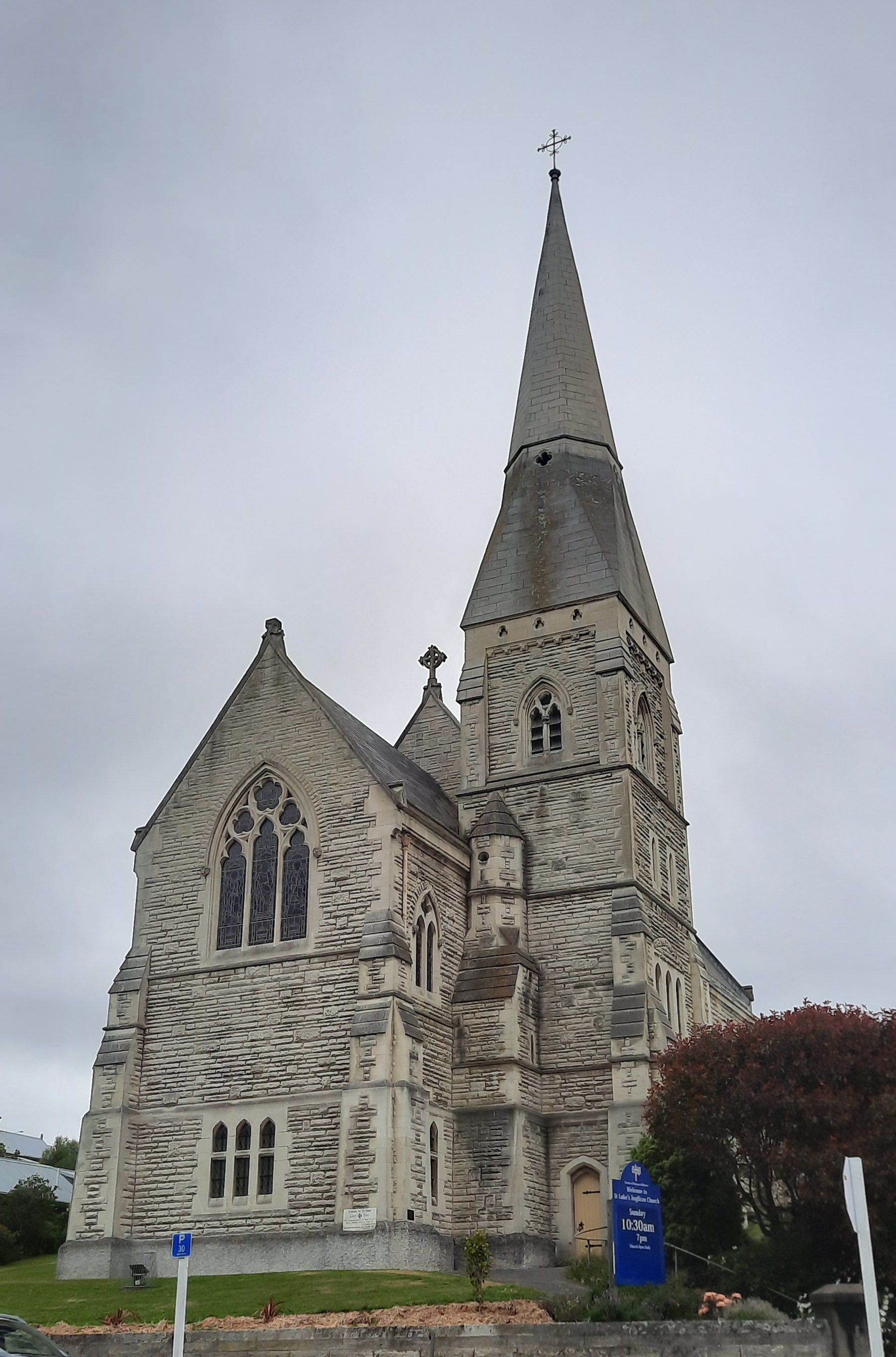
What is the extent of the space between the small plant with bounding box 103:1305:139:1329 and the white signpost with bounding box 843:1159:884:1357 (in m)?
15.0

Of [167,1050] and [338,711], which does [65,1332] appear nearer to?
[167,1050]

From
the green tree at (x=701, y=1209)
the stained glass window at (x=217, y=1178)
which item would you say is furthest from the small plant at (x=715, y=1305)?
the stained glass window at (x=217, y=1178)

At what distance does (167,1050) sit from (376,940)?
620 centimetres

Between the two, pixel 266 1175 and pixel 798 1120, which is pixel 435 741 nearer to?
pixel 266 1175

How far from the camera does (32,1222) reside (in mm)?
41000

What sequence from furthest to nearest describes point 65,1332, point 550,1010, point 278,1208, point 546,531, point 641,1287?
point 546,531
point 550,1010
point 278,1208
point 65,1332
point 641,1287

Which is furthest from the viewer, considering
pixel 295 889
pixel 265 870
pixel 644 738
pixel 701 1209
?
pixel 644 738

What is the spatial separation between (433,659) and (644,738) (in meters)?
8.03

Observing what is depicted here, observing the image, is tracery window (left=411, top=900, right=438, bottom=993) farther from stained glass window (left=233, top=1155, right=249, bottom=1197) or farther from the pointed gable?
the pointed gable

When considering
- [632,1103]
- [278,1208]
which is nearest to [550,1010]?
[632,1103]

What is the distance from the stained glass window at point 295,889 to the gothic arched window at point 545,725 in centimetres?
829

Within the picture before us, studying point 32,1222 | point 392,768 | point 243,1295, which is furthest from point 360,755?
point 32,1222

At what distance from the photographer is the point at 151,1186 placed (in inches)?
1312

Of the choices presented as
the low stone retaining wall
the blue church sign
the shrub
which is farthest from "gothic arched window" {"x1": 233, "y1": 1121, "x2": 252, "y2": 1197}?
the blue church sign
